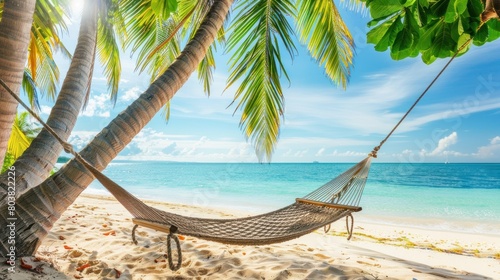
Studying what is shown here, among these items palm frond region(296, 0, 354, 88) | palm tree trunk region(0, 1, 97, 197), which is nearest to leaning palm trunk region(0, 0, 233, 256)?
palm tree trunk region(0, 1, 97, 197)

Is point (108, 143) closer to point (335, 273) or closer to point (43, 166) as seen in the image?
point (43, 166)

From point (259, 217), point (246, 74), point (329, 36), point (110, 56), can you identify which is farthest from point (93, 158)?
point (329, 36)

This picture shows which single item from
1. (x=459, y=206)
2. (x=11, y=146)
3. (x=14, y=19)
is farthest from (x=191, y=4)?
(x=459, y=206)

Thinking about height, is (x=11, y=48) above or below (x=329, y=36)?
below

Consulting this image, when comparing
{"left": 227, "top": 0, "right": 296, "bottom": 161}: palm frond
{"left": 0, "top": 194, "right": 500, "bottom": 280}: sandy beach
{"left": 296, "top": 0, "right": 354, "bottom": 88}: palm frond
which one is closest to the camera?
{"left": 0, "top": 194, "right": 500, "bottom": 280}: sandy beach

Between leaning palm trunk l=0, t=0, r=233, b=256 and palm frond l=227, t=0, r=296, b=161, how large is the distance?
75 centimetres

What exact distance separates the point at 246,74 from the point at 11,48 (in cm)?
156

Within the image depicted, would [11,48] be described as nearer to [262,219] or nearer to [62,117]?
[62,117]

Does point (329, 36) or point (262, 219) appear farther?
point (329, 36)

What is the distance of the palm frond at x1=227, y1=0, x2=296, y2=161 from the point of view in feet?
8.21

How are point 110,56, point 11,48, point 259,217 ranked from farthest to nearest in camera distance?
point 110,56, point 259,217, point 11,48

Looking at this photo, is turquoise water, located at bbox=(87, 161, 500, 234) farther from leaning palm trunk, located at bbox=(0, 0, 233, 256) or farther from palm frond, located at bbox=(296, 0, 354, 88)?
leaning palm trunk, located at bbox=(0, 0, 233, 256)

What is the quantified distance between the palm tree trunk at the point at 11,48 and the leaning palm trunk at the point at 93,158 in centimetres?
25

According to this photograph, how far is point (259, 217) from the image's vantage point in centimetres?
155
